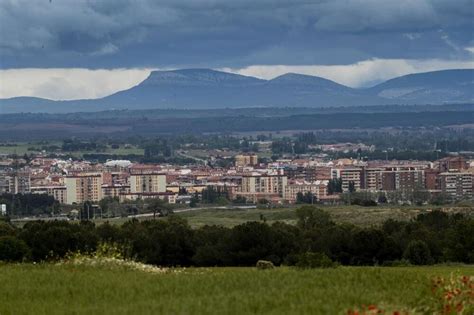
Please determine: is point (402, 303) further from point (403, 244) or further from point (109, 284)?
point (403, 244)

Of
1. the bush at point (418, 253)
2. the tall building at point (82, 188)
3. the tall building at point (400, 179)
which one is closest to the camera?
the bush at point (418, 253)

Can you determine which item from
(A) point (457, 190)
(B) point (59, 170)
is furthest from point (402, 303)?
(B) point (59, 170)

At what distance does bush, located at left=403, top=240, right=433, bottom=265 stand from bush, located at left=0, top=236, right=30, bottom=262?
411 inches

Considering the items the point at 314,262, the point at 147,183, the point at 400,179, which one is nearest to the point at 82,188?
the point at 147,183

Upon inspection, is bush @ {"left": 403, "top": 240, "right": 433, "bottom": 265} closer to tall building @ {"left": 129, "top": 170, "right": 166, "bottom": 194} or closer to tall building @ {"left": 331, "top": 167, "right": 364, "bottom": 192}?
tall building @ {"left": 129, "top": 170, "right": 166, "bottom": 194}

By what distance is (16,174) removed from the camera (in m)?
167

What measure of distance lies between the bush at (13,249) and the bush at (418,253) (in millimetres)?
10442

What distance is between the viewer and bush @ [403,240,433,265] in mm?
34694

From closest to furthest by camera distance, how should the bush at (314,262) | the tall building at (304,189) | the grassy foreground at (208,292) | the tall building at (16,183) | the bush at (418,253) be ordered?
the grassy foreground at (208,292) → the bush at (314,262) → the bush at (418,253) → the tall building at (304,189) → the tall building at (16,183)

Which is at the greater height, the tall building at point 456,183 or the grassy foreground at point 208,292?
the grassy foreground at point 208,292

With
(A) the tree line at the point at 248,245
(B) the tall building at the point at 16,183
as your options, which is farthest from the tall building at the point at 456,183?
(A) the tree line at the point at 248,245

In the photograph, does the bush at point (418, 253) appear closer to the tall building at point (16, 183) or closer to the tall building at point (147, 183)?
the tall building at point (16, 183)

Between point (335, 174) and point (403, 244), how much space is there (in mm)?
136671

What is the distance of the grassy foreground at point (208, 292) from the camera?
555 inches
